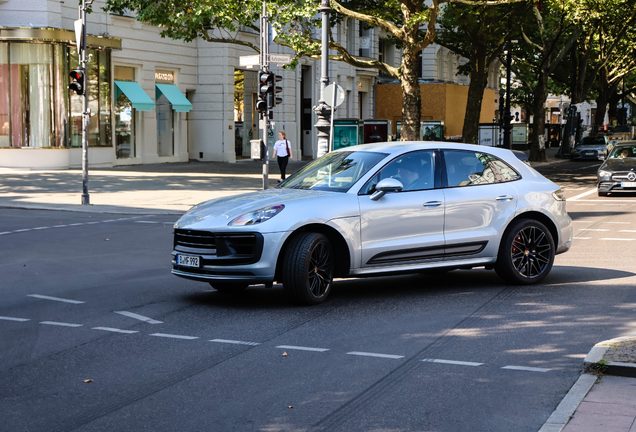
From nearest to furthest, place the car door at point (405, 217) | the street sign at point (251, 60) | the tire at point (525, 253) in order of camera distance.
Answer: the car door at point (405, 217)
the tire at point (525, 253)
the street sign at point (251, 60)

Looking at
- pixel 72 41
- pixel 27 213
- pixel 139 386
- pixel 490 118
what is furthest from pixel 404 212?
pixel 490 118

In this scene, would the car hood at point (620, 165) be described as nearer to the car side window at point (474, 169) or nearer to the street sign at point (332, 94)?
the street sign at point (332, 94)

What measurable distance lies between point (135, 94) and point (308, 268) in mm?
27606

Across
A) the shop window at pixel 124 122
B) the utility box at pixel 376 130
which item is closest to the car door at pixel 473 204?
the utility box at pixel 376 130

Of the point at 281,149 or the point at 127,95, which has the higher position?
the point at 127,95

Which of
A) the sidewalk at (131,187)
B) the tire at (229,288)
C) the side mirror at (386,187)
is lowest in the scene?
the tire at (229,288)

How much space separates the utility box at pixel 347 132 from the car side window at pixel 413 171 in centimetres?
2365

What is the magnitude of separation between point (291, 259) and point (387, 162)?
61.9 inches

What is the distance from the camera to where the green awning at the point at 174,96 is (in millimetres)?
36259

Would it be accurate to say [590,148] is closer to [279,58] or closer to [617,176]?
[617,176]

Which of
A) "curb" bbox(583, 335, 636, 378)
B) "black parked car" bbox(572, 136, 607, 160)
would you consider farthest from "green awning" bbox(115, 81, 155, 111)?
"curb" bbox(583, 335, 636, 378)

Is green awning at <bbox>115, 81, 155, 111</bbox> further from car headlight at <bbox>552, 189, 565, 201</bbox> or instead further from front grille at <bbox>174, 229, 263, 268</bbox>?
front grille at <bbox>174, 229, 263, 268</bbox>

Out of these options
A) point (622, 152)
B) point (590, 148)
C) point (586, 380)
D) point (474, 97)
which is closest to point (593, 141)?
point (590, 148)

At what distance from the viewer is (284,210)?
7.93m
